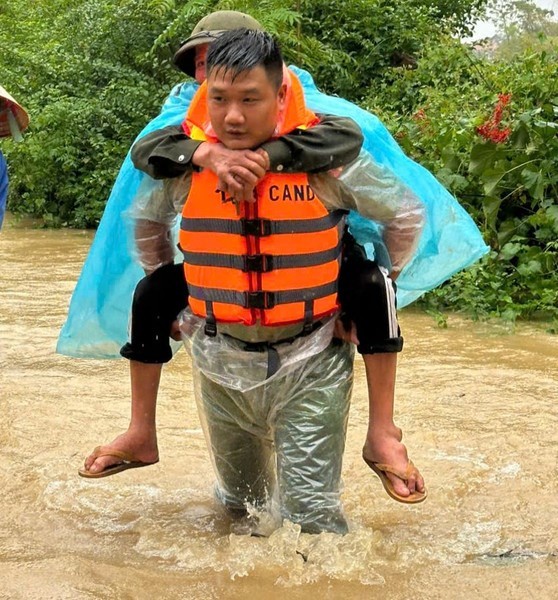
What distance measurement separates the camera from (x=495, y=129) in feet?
23.5

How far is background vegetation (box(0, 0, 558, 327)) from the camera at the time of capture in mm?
7781

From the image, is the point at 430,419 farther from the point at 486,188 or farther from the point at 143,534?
the point at 486,188

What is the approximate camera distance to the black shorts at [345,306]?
274 cm

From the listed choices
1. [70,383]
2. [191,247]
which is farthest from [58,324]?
[191,247]

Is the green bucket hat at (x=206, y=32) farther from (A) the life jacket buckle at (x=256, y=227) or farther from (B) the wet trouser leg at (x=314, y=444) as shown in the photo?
(B) the wet trouser leg at (x=314, y=444)

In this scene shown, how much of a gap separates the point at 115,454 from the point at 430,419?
1850mm

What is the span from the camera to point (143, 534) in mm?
3131

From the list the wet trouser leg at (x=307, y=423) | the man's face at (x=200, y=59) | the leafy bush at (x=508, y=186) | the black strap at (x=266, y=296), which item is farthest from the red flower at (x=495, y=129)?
the black strap at (x=266, y=296)

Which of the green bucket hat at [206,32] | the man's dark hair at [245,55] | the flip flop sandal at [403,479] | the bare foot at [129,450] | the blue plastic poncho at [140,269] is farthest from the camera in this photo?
the green bucket hat at [206,32]

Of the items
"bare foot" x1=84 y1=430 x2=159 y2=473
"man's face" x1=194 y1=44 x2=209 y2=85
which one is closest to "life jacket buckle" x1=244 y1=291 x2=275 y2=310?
"bare foot" x1=84 y1=430 x2=159 y2=473

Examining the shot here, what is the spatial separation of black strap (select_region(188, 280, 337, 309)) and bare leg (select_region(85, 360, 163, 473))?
0.44 meters

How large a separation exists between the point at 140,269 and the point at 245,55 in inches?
37.0

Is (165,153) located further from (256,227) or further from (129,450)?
(129,450)

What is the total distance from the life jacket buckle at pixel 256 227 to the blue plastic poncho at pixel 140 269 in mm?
404
